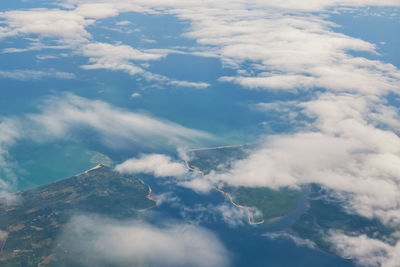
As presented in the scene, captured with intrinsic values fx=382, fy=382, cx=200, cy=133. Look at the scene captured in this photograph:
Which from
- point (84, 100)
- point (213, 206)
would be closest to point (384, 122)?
point (213, 206)

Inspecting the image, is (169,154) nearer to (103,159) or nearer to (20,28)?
(103,159)

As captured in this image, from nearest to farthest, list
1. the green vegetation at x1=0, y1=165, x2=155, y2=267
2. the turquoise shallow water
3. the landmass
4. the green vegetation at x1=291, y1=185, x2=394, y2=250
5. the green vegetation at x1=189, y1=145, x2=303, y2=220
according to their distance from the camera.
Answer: the green vegetation at x1=0, y1=165, x2=155, y2=267, the turquoise shallow water, the green vegetation at x1=291, y1=185, x2=394, y2=250, the landmass, the green vegetation at x1=189, y1=145, x2=303, y2=220

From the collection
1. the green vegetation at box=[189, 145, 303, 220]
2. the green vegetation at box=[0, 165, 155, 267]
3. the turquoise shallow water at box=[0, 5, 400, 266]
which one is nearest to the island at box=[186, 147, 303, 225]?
the green vegetation at box=[189, 145, 303, 220]

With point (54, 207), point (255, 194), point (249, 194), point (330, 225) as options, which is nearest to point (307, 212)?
point (330, 225)

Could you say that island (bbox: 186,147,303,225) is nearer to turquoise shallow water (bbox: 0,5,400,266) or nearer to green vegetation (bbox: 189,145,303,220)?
green vegetation (bbox: 189,145,303,220)

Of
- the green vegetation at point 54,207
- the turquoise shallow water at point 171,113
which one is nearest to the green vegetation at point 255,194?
the turquoise shallow water at point 171,113

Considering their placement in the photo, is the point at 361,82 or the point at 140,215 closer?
the point at 140,215

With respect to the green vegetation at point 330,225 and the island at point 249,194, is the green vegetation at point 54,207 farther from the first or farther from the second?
the green vegetation at point 330,225

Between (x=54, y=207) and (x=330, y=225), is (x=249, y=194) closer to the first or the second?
(x=330, y=225)
